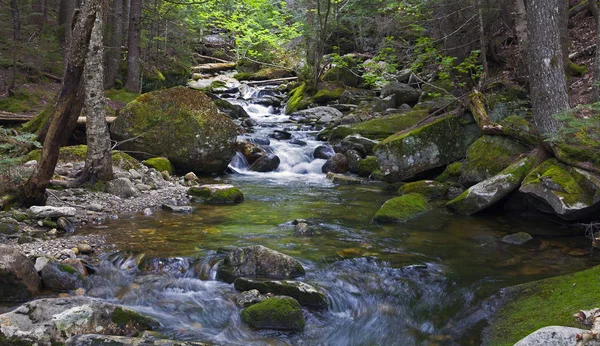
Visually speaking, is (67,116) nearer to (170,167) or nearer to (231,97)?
(170,167)

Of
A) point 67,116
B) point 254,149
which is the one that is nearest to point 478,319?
point 67,116

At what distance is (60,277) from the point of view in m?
5.46

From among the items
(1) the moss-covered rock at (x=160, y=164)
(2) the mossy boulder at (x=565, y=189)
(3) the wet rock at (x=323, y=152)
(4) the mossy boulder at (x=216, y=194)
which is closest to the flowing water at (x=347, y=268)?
(4) the mossy boulder at (x=216, y=194)

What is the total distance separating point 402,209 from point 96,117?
597 centimetres

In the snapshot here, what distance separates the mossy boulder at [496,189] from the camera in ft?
28.3

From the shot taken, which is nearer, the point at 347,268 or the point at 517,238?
the point at 347,268

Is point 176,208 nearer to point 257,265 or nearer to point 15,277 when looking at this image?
point 257,265

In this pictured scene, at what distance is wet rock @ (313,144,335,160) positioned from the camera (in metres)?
14.8

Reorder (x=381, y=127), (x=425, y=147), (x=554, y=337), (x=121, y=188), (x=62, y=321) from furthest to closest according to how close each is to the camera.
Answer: (x=381, y=127) → (x=425, y=147) → (x=121, y=188) → (x=62, y=321) → (x=554, y=337)

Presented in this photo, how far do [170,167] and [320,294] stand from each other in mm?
7581

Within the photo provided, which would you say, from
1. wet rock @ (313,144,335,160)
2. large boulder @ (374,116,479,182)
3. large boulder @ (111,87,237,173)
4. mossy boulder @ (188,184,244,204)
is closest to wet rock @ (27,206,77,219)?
mossy boulder @ (188,184,244,204)

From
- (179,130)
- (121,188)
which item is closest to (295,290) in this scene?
(121,188)

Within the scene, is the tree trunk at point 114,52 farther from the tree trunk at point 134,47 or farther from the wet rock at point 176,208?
the wet rock at point 176,208

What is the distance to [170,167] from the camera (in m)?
12.0
